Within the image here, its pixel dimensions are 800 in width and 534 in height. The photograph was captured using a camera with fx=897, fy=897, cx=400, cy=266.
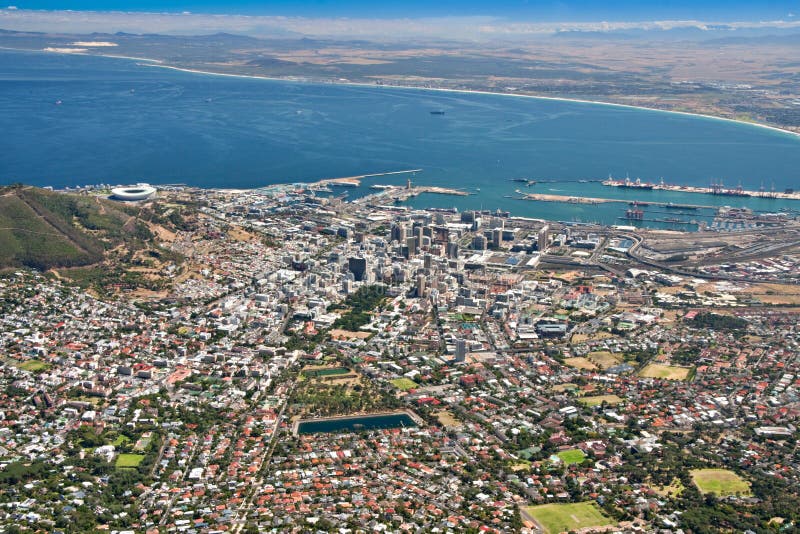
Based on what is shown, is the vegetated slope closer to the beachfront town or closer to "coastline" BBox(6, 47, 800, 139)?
the beachfront town

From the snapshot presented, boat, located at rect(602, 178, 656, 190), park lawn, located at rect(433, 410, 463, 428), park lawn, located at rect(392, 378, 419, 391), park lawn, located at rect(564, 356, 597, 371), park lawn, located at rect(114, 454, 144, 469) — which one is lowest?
park lawn, located at rect(114, 454, 144, 469)

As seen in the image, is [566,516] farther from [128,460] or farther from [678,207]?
[678,207]

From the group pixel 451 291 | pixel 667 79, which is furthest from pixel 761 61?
pixel 451 291

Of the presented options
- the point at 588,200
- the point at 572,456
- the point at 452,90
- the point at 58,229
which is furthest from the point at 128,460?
the point at 452,90

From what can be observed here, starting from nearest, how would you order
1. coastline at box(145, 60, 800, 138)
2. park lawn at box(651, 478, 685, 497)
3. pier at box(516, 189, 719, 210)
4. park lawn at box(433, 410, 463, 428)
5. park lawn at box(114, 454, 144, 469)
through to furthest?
park lawn at box(651, 478, 685, 497) → park lawn at box(114, 454, 144, 469) → park lawn at box(433, 410, 463, 428) → pier at box(516, 189, 719, 210) → coastline at box(145, 60, 800, 138)

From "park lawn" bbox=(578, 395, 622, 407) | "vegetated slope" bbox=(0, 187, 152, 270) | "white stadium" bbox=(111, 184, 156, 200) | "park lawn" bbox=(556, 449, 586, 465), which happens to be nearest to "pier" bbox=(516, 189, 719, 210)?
"white stadium" bbox=(111, 184, 156, 200)

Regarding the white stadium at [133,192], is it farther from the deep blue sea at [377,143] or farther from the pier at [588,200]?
the pier at [588,200]
